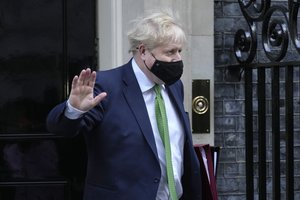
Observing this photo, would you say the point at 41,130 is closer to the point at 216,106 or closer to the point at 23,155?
the point at 23,155

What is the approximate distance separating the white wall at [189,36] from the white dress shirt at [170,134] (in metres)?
1.18

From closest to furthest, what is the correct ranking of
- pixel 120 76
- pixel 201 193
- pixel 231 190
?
1. pixel 120 76
2. pixel 201 193
3. pixel 231 190

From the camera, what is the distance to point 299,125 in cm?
462

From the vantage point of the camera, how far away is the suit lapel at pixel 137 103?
9.70 feet

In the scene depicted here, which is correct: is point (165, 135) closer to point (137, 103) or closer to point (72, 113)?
point (137, 103)

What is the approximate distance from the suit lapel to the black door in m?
1.48

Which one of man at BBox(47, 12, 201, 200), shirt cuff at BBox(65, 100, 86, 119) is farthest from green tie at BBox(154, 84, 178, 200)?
shirt cuff at BBox(65, 100, 86, 119)

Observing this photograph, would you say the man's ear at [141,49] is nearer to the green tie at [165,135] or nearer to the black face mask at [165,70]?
the black face mask at [165,70]

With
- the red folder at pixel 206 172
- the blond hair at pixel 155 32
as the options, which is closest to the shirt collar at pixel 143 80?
the blond hair at pixel 155 32

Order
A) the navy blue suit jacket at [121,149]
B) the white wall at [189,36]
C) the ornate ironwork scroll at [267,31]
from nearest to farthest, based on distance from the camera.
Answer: the navy blue suit jacket at [121,149], the ornate ironwork scroll at [267,31], the white wall at [189,36]

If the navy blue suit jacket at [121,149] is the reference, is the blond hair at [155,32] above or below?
above

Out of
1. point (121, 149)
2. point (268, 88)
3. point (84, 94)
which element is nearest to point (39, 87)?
point (268, 88)

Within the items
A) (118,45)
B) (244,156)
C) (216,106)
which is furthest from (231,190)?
(118,45)

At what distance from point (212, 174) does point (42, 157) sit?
1.49m
